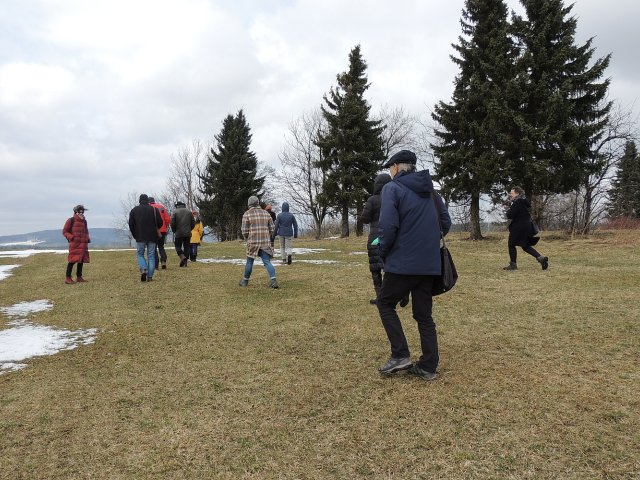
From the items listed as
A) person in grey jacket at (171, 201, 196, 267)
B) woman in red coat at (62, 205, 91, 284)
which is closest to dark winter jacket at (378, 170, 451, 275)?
woman in red coat at (62, 205, 91, 284)

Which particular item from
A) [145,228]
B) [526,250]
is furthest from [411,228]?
[145,228]

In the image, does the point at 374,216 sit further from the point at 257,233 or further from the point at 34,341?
the point at 34,341

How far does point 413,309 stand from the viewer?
12.5 feet

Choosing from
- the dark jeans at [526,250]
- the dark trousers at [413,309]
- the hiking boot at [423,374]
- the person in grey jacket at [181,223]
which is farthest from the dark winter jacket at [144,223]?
the dark jeans at [526,250]

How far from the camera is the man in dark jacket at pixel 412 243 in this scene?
11.9ft

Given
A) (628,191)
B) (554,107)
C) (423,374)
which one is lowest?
(423,374)

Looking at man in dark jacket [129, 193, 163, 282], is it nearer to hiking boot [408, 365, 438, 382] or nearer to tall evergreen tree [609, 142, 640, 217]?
hiking boot [408, 365, 438, 382]

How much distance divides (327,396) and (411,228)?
5.47 ft

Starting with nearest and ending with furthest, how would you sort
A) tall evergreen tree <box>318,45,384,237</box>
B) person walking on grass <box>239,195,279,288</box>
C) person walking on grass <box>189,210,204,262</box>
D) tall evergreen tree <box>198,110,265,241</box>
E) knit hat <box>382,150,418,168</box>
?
1. knit hat <box>382,150,418,168</box>
2. person walking on grass <box>239,195,279,288</box>
3. person walking on grass <box>189,210,204,262</box>
4. tall evergreen tree <box>318,45,384,237</box>
5. tall evergreen tree <box>198,110,265,241</box>

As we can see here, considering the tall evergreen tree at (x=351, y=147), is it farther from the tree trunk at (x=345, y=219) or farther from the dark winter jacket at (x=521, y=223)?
the dark winter jacket at (x=521, y=223)

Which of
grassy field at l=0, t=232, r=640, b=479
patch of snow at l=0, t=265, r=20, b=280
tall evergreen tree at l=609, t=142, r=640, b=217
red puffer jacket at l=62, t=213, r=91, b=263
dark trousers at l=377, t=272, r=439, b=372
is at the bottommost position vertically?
grassy field at l=0, t=232, r=640, b=479

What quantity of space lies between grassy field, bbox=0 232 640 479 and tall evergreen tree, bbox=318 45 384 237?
2255cm

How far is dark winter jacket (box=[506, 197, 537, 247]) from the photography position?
9.41m

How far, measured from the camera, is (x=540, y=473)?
2463mm
